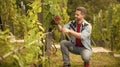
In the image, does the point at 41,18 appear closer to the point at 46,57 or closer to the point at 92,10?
the point at 46,57

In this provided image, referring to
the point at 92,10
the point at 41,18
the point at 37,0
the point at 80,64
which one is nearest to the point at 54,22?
the point at 41,18

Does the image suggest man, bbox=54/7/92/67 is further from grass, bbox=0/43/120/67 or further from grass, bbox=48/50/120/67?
grass, bbox=48/50/120/67

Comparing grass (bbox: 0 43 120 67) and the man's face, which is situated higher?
the man's face

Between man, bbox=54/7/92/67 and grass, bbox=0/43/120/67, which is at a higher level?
man, bbox=54/7/92/67

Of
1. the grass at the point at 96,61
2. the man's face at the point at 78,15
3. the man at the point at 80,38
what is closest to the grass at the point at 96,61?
the grass at the point at 96,61

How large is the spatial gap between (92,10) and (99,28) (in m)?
15.7

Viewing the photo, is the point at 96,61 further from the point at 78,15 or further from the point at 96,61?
the point at 78,15

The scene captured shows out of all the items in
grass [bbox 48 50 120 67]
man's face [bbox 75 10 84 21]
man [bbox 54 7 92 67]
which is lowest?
grass [bbox 48 50 120 67]

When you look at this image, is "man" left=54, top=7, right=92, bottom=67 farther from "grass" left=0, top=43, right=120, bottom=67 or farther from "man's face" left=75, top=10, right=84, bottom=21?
"grass" left=0, top=43, right=120, bottom=67

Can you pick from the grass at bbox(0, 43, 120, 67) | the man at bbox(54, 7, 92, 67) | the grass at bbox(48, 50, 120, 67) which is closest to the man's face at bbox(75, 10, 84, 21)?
the man at bbox(54, 7, 92, 67)

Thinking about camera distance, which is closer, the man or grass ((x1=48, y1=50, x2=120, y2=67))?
the man

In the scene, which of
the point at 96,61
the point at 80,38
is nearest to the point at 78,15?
the point at 80,38

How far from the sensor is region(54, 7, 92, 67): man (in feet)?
18.5

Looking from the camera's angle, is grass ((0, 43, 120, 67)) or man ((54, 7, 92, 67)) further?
grass ((0, 43, 120, 67))
